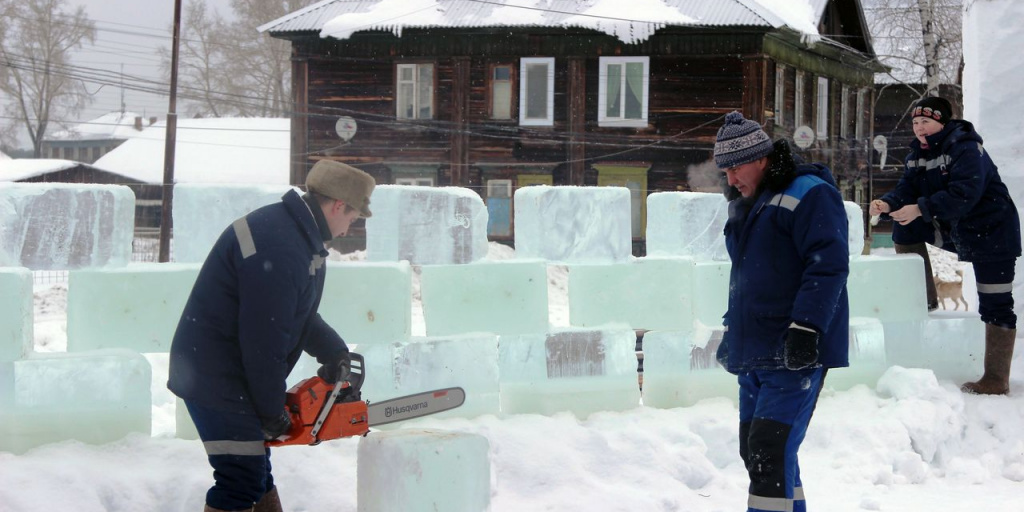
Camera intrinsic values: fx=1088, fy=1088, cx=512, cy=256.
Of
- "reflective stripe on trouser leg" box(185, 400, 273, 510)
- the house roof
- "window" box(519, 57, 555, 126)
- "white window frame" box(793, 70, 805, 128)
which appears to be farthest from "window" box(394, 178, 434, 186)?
"reflective stripe on trouser leg" box(185, 400, 273, 510)

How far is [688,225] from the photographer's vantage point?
541 cm

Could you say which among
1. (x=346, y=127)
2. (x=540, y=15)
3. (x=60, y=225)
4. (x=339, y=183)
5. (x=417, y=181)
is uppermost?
(x=540, y=15)

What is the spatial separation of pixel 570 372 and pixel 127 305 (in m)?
1.99

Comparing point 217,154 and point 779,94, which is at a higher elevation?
point 779,94

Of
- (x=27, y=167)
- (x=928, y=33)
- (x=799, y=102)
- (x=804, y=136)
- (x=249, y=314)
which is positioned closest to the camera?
(x=249, y=314)

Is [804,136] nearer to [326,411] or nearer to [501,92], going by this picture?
[501,92]

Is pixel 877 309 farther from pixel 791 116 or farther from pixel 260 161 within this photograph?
pixel 260 161

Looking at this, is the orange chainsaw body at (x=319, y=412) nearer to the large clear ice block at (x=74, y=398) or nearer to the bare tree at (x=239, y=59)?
the large clear ice block at (x=74, y=398)

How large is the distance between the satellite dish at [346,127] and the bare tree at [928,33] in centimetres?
1143

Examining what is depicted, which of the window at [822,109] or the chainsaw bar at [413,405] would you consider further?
the window at [822,109]

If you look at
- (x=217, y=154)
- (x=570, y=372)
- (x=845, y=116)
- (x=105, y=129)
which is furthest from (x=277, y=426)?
(x=105, y=129)

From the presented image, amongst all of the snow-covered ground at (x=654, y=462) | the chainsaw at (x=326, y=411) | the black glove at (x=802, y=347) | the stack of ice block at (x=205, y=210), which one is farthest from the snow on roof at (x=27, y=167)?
the black glove at (x=802, y=347)

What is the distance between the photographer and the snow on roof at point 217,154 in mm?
38188

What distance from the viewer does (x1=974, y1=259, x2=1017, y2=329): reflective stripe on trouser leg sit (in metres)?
5.82
